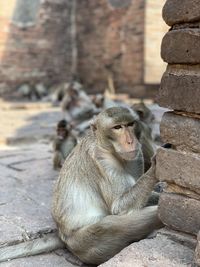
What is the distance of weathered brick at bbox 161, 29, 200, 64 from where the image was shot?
203cm

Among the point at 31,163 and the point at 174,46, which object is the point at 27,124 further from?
the point at 174,46

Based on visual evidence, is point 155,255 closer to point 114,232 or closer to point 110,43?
point 114,232

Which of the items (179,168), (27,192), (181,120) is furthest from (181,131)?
(27,192)

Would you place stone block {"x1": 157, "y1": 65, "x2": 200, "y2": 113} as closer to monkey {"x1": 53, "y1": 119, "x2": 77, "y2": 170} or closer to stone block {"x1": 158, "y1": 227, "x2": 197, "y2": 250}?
stone block {"x1": 158, "y1": 227, "x2": 197, "y2": 250}

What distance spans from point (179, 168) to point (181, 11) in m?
0.73

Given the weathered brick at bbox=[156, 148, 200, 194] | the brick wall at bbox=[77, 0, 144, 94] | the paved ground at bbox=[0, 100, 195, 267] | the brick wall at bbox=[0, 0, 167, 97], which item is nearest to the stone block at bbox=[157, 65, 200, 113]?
the weathered brick at bbox=[156, 148, 200, 194]

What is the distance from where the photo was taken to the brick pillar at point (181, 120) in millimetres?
2051

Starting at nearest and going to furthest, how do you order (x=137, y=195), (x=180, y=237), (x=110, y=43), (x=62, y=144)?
(x=180, y=237), (x=137, y=195), (x=62, y=144), (x=110, y=43)

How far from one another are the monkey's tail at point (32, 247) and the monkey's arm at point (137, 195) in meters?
0.57

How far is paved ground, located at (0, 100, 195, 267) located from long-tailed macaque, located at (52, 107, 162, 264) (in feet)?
0.76

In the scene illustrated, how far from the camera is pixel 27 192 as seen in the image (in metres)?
3.74

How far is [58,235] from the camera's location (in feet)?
9.25

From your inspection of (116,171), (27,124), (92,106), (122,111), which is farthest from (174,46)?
(27,124)

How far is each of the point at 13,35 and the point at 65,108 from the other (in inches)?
284
